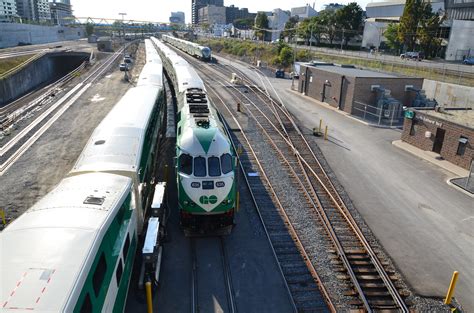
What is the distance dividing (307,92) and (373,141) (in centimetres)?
1766

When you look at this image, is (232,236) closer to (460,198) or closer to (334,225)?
(334,225)

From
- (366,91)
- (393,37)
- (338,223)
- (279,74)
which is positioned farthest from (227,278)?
(393,37)

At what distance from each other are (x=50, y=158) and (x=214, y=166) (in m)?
15.0

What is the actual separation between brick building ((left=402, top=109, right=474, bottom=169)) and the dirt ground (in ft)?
79.6

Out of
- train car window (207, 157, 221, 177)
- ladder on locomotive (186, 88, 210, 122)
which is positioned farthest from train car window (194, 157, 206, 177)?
ladder on locomotive (186, 88, 210, 122)

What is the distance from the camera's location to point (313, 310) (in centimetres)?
1112

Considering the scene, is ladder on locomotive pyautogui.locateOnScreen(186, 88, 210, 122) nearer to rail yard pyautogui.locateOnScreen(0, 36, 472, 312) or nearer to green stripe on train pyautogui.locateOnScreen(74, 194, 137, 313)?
rail yard pyautogui.locateOnScreen(0, 36, 472, 312)

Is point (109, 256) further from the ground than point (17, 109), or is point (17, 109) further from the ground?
point (109, 256)

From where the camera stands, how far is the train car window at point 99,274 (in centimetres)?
709

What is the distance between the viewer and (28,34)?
100375mm

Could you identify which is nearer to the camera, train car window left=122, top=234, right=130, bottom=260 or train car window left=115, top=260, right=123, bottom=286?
train car window left=115, top=260, right=123, bottom=286

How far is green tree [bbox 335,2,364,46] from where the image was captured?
8925 centimetres

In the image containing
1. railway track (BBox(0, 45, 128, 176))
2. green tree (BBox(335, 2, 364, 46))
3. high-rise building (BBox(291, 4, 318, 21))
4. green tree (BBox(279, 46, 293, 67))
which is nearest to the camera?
railway track (BBox(0, 45, 128, 176))

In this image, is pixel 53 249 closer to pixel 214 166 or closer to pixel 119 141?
pixel 214 166
